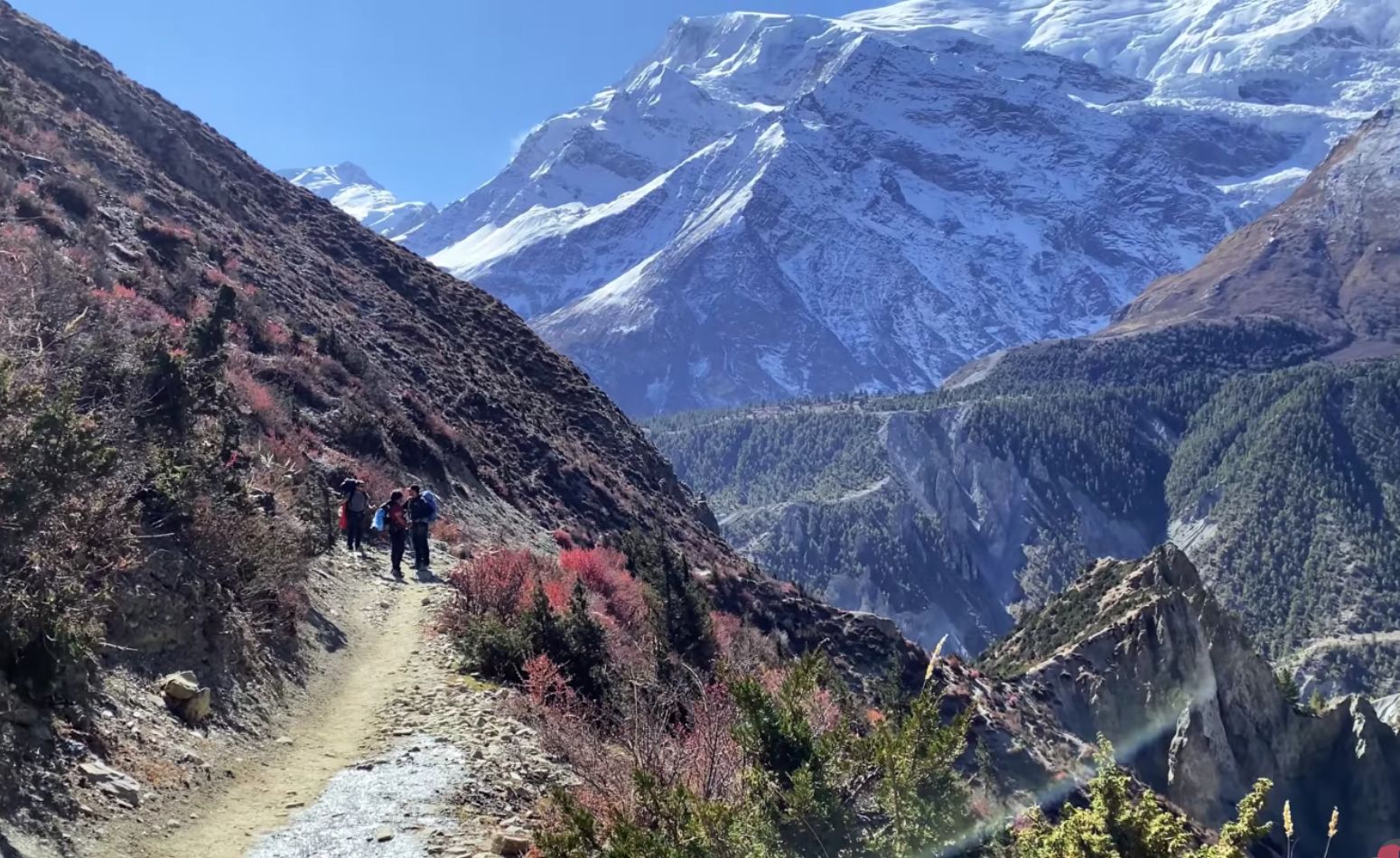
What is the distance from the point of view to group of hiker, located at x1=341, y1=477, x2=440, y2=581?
16.7 meters

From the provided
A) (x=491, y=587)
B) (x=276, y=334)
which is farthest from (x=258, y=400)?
(x=491, y=587)

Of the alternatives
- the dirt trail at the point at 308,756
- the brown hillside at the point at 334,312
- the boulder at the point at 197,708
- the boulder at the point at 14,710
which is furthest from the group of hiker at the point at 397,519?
the boulder at the point at 14,710

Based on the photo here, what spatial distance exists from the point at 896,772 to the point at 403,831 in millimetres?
3726

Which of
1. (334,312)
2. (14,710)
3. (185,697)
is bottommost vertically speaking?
(185,697)

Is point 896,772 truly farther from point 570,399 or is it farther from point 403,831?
point 570,399

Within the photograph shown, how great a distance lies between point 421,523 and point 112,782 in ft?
32.1

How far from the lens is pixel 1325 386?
171875 millimetres

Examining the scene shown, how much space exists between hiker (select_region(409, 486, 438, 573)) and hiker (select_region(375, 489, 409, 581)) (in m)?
0.17

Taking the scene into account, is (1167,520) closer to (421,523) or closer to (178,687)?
(421,523)

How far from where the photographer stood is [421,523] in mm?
16844

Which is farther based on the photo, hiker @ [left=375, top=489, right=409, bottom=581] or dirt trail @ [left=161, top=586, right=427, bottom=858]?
hiker @ [left=375, top=489, right=409, bottom=581]

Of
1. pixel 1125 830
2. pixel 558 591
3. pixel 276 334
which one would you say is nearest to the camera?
pixel 1125 830

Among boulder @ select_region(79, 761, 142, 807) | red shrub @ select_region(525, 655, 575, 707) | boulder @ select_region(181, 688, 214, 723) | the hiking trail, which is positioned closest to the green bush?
the hiking trail

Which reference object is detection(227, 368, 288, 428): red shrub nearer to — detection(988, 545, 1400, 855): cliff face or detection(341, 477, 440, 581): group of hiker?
detection(341, 477, 440, 581): group of hiker
